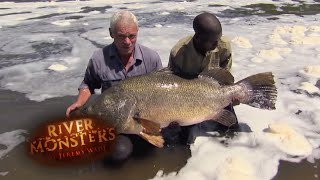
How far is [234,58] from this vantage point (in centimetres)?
883

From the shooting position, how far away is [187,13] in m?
15.5

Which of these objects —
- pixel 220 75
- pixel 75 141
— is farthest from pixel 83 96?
pixel 220 75

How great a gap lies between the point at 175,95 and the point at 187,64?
85 cm

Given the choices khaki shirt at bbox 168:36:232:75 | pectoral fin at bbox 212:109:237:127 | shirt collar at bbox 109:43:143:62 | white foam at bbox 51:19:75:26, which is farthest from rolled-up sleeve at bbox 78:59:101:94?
white foam at bbox 51:19:75:26

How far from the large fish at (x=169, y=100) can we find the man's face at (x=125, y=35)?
0.35 m

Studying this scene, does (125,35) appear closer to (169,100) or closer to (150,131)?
(169,100)

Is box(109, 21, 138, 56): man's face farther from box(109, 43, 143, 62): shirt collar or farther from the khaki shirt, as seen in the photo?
the khaki shirt

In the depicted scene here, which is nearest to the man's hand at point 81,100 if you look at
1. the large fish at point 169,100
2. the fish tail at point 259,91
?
the large fish at point 169,100

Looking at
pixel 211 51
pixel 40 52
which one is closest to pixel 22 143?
pixel 211 51

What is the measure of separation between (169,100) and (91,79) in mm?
980

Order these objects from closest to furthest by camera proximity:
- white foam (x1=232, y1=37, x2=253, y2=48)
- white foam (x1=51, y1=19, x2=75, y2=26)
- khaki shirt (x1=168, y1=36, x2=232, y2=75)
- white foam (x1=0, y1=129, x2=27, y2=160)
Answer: white foam (x1=0, y1=129, x2=27, y2=160)
khaki shirt (x1=168, y1=36, x2=232, y2=75)
white foam (x1=232, y1=37, x2=253, y2=48)
white foam (x1=51, y1=19, x2=75, y2=26)

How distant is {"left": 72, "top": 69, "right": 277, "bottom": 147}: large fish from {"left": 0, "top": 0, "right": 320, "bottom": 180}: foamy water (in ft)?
1.64

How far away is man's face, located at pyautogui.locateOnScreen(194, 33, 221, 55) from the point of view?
4.59 meters

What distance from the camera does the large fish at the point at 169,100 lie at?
161 inches
